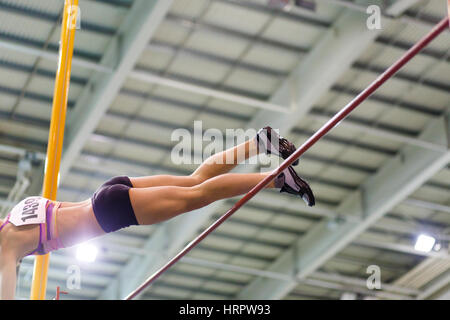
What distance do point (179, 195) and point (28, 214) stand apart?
93cm

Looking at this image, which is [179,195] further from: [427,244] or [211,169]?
[427,244]

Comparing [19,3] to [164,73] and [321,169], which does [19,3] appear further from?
[321,169]

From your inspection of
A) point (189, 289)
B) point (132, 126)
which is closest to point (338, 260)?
point (189, 289)

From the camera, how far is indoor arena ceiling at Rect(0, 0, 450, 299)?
955cm

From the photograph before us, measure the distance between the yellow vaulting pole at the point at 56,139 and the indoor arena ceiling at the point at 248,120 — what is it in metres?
2.64

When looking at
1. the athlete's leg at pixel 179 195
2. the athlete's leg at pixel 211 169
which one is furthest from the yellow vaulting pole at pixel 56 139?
the athlete's leg at pixel 179 195

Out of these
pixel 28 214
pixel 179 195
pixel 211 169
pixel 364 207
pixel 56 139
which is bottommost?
pixel 28 214

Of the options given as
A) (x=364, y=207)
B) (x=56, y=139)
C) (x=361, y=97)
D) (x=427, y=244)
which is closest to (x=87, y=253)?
(x=364, y=207)

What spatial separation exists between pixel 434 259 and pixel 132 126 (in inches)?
262

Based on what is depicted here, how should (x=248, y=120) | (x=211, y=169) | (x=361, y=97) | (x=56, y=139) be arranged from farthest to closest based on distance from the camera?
(x=248, y=120) < (x=56, y=139) < (x=211, y=169) < (x=361, y=97)

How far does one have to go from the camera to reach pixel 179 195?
477cm

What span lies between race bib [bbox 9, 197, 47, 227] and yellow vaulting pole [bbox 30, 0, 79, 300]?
44.3 inches

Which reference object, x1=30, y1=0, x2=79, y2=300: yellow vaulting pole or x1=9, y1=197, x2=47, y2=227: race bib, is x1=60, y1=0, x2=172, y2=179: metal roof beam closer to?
x1=30, y1=0, x2=79, y2=300: yellow vaulting pole

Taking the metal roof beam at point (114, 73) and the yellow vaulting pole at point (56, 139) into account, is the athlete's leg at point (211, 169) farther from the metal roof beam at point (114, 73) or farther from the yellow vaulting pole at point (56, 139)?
the metal roof beam at point (114, 73)
